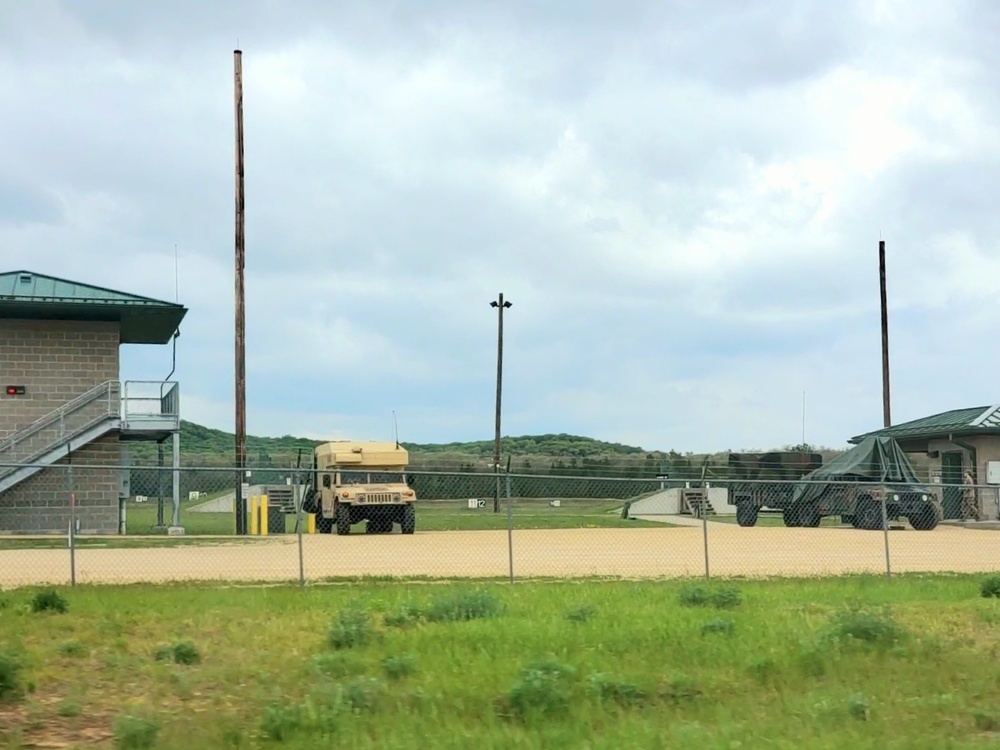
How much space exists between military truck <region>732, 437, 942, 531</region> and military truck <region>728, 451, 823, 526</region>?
3 cm

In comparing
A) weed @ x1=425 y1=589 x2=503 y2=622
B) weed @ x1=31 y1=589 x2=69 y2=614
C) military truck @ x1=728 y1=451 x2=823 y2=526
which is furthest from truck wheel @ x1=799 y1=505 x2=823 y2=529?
weed @ x1=31 y1=589 x2=69 y2=614

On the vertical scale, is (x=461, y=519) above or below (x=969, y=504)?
below

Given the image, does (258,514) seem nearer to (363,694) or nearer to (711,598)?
(711,598)

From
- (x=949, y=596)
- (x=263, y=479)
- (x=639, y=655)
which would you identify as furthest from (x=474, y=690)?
(x=263, y=479)

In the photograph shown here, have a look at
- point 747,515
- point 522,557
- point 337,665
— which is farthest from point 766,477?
point 337,665

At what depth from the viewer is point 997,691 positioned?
9281 millimetres

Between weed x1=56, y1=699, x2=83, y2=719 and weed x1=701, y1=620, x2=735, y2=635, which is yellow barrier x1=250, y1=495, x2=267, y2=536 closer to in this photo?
weed x1=701, y1=620, x2=735, y2=635

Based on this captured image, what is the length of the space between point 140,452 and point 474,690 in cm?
4780

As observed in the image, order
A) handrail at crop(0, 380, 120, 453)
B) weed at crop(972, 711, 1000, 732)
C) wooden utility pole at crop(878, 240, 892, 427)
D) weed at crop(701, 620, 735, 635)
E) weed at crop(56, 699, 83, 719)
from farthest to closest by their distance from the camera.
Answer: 1. wooden utility pole at crop(878, 240, 892, 427)
2. handrail at crop(0, 380, 120, 453)
3. weed at crop(701, 620, 735, 635)
4. weed at crop(56, 699, 83, 719)
5. weed at crop(972, 711, 1000, 732)

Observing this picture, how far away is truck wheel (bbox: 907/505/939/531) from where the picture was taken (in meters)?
38.5

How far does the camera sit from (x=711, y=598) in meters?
14.8

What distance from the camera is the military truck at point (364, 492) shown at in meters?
34.1

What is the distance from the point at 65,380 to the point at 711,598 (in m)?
27.8

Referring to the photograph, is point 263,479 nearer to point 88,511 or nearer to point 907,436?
point 88,511
